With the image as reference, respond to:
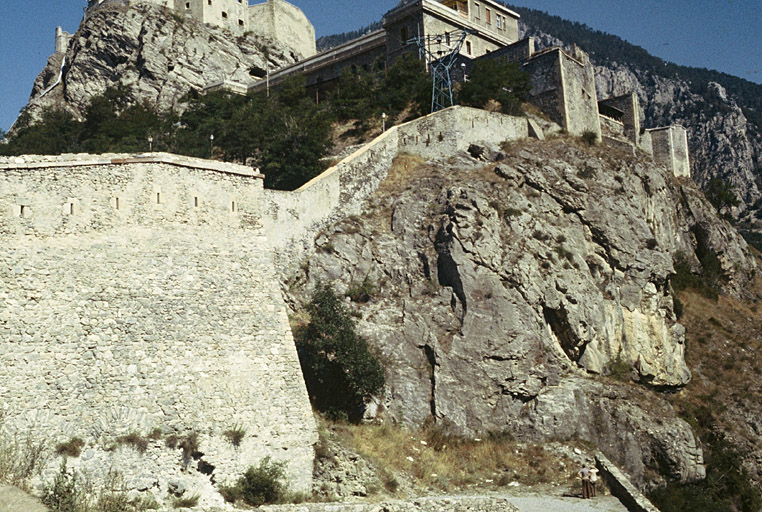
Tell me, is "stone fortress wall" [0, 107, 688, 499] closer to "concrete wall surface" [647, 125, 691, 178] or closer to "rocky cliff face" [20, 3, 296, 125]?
"rocky cliff face" [20, 3, 296, 125]

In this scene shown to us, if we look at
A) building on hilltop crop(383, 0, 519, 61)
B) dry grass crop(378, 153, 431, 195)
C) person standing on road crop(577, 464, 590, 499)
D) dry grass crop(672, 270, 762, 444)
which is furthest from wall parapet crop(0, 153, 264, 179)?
building on hilltop crop(383, 0, 519, 61)

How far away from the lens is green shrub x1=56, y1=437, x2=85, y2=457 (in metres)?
16.3

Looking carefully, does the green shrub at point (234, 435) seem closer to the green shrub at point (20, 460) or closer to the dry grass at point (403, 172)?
the green shrub at point (20, 460)

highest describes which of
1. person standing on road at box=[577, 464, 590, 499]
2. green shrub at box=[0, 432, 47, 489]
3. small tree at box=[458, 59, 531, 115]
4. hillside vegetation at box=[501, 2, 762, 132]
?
hillside vegetation at box=[501, 2, 762, 132]

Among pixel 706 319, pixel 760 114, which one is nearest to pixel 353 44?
pixel 706 319

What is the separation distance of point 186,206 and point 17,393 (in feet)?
18.8

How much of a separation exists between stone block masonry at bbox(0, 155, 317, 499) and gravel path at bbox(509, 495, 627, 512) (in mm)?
5420

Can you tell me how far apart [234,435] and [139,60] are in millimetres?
36507

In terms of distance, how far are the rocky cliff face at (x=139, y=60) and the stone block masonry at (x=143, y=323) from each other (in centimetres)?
2855

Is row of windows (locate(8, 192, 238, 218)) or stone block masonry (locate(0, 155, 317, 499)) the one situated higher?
row of windows (locate(8, 192, 238, 218))

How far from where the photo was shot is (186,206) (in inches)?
773

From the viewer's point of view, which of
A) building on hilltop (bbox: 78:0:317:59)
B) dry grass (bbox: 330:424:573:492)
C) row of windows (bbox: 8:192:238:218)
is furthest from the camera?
building on hilltop (bbox: 78:0:317:59)

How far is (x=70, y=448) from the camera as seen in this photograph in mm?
16328

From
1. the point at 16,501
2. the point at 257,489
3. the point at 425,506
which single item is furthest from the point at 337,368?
the point at 16,501
